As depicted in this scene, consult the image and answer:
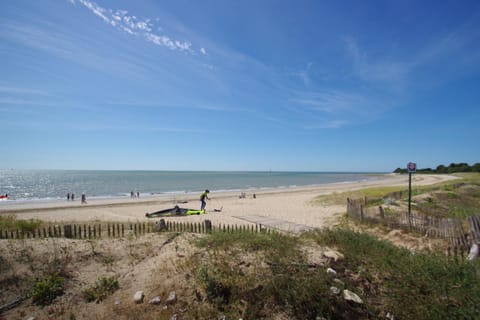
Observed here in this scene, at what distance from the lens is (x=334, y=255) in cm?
566

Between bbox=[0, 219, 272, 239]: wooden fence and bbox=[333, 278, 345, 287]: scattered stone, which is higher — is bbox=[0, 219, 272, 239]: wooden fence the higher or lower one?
the lower one

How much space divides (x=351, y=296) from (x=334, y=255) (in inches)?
61.4

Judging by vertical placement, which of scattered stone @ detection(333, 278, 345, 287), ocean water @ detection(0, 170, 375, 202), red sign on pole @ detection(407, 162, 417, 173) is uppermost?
red sign on pole @ detection(407, 162, 417, 173)

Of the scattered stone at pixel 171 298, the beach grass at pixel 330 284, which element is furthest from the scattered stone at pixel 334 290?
the scattered stone at pixel 171 298

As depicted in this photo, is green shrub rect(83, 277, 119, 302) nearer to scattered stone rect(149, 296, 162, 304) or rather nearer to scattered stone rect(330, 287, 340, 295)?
scattered stone rect(149, 296, 162, 304)

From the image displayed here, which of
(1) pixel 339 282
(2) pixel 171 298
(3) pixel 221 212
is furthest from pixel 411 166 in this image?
(3) pixel 221 212

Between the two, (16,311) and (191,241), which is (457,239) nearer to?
(191,241)

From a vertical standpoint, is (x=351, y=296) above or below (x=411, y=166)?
below

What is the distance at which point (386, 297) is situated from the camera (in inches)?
169

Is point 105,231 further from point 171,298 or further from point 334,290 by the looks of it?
point 334,290

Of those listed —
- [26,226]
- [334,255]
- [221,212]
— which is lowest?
[221,212]

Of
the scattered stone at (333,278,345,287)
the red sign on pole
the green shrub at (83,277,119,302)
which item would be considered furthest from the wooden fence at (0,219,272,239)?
the red sign on pole

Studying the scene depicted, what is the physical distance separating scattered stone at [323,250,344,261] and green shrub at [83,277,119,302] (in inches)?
189

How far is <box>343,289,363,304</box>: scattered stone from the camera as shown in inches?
161
